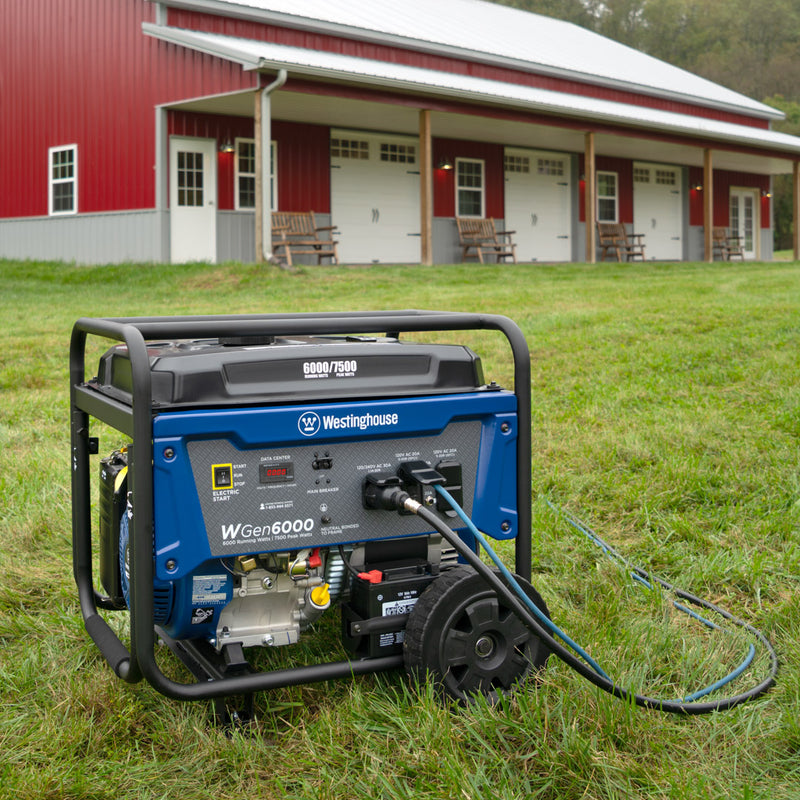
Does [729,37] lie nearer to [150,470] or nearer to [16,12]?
[16,12]

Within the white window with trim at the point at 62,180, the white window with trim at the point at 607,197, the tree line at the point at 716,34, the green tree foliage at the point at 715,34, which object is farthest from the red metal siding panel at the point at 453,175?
→ the green tree foliage at the point at 715,34

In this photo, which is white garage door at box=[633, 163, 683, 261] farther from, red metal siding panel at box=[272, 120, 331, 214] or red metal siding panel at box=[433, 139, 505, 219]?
red metal siding panel at box=[272, 120, 331, 214]

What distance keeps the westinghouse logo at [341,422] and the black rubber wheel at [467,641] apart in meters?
0.38

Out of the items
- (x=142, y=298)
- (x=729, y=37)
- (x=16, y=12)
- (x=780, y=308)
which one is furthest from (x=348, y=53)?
(x=729, y=37)

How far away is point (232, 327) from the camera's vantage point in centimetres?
217

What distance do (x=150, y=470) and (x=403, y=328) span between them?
74 centimetres

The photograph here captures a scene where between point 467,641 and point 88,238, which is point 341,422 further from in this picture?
point 88,238

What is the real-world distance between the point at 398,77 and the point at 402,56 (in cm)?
461

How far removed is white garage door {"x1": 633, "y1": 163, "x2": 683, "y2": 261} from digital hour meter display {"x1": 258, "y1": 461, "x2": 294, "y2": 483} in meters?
23.2

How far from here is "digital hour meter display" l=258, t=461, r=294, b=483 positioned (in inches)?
85.0

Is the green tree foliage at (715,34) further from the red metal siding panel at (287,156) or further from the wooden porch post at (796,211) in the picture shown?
the red metal siding panel at (287,156)

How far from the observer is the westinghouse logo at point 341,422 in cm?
217

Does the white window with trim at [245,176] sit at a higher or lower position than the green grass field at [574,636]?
higher

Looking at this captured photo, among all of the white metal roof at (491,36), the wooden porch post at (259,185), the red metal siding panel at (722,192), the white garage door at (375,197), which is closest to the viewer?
the wooden porch post at (259,185)
